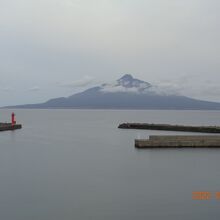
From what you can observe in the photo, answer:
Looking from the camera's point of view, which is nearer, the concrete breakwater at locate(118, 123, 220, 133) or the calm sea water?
the calm sea water

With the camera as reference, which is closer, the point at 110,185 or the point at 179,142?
the point at 110,185

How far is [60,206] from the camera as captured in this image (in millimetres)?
13594

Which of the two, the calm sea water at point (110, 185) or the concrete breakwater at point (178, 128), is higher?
the concrete breakwater at point (178, 128)

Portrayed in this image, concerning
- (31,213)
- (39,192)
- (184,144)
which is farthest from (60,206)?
(184,144)

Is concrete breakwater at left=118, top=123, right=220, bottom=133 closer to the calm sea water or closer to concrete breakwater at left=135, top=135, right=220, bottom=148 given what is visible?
concrete breakwater at left=135, top=135, right=220, bottom=148

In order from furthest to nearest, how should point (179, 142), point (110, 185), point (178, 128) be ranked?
point (178, 128), point (179, 142), point (110, 185)
